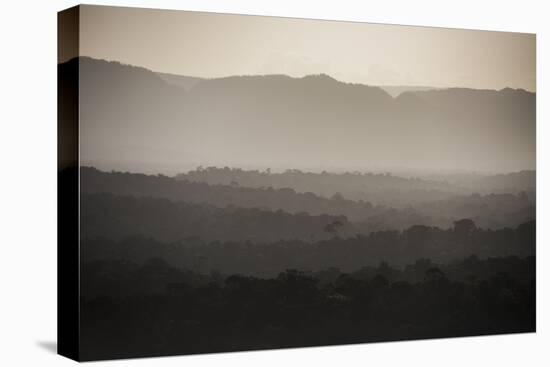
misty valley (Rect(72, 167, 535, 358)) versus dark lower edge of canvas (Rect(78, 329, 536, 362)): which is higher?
misty valley (Rect(72, 167, 535, 358))

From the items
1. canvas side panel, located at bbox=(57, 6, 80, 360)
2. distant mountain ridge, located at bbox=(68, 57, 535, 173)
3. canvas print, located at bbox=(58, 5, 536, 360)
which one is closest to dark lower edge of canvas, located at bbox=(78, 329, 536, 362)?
canvas print, located at bbox=(58, 5, 536, 360)

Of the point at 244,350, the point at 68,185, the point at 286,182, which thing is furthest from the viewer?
the point at 286,182

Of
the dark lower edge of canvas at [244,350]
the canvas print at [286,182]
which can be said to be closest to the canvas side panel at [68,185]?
the canvas print at [286,182]

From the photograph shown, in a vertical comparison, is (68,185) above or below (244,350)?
above

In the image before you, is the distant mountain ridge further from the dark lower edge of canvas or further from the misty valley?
the dark lower edge of canvas

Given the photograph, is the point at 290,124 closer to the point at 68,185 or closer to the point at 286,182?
the point at 286,182

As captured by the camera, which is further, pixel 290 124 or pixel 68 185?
pixel 290 124

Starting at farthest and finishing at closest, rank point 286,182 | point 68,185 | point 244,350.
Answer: point 286,182 < point 244,350 < point 68,185

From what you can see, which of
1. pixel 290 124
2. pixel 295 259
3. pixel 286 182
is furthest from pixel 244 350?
pixel 290 124
